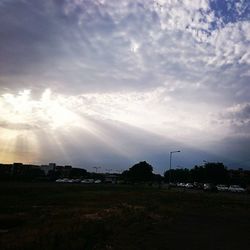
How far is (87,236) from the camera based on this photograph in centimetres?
1805

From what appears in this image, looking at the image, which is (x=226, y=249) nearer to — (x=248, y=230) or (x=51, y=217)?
(x=248, y=230)

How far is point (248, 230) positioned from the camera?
2428 cm

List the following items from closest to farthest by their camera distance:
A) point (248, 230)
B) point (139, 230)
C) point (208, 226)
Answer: point (139, 230)
point (248, 230)
point (208, 226)

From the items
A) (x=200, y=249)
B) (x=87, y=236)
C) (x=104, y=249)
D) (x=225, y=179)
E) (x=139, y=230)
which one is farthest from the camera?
(x=225, y=179)

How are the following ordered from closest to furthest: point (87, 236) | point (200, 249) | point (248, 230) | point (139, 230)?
point (200, 249), point (87, 236), point (139, 230), point (248, 230)

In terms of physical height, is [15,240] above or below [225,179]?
below

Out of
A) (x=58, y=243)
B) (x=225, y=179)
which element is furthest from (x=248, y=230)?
(x=225, y=179)

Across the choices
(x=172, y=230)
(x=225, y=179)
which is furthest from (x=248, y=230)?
(x=225, y=179)

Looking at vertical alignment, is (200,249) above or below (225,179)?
below

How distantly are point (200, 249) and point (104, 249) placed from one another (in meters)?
3.93

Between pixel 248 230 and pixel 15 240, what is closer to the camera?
pixel 15 240

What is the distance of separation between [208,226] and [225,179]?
154530 mm

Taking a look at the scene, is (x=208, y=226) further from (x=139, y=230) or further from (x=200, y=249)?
(x=200, y=249)

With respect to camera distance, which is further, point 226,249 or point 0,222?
point 0,222
